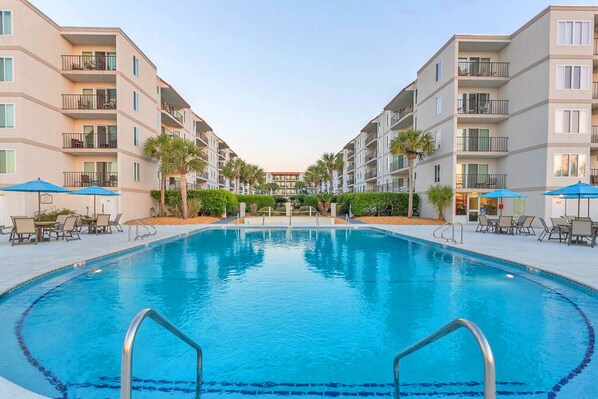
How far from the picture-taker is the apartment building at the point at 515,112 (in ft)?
65.9

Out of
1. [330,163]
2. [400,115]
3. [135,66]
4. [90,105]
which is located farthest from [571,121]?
[90,105]

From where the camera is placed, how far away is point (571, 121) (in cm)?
2027

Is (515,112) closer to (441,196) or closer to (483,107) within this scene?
(483,107)

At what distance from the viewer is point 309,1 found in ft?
73.4

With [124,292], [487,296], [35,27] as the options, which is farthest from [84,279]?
[35,27]

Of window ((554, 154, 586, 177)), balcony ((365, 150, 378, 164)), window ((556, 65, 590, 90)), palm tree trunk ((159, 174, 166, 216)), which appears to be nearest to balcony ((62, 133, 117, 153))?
palm tree trunk ((159, 174, 166, 216))

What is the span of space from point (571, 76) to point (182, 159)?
93.6ft

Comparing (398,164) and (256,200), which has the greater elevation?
(398,164)

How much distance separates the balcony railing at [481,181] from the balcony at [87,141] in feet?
90.0

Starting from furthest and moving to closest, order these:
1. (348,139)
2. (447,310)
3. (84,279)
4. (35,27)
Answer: (348,139), (35,27), (84,279), (447,310)

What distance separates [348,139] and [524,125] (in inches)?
1623

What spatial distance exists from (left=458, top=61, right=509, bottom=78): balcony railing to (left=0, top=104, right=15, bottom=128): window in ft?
104

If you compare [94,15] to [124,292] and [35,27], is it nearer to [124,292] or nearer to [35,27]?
[35,27]

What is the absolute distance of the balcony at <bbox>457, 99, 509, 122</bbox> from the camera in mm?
23156
